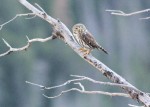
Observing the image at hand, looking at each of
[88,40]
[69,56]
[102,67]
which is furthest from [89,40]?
[69,56]

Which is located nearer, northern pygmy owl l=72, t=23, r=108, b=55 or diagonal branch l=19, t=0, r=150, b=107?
diagonal branch l=19, t=0, r=150, b=107

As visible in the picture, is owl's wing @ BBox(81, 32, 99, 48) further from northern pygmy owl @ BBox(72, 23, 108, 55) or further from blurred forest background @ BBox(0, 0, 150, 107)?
blurred forest background @ BBox(0, 0, 150, 107)

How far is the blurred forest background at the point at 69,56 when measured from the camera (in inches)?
305

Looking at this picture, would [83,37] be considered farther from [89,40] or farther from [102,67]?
[102,67]

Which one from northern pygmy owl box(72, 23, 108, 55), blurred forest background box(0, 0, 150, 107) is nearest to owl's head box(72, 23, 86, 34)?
northern pygmy owl box(72, 23, 108, 55)

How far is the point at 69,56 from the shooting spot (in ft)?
26.0

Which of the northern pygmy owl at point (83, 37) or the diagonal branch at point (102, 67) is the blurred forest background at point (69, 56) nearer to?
the northern pygmy owl at point (83, 37)

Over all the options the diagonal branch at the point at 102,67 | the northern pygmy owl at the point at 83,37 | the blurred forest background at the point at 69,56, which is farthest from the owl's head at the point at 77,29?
the blurred forest background at the point at 69,56

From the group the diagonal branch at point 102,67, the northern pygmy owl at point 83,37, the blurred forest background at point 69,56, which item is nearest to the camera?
the diagonal branch at point 102,67

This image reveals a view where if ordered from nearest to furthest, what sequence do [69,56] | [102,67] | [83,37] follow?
[102,67]
[83,37]
[69,56]

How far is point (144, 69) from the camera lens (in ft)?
25.6

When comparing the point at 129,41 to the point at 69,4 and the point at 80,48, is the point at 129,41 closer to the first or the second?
the point at 69,4

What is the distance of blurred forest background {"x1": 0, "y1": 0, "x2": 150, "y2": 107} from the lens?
305 inches

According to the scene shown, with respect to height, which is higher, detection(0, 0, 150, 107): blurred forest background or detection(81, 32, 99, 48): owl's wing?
detection(0, 0, 150, 107): blurred forest background
